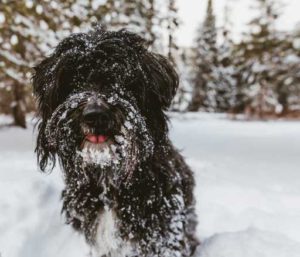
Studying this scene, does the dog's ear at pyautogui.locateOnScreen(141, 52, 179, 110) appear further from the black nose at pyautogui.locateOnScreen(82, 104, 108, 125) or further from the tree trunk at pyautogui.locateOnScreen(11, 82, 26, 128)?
the tree trunk at pyautogui.locateOnScreen(11, 82, 26, 128)

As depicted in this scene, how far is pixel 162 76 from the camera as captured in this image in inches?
113

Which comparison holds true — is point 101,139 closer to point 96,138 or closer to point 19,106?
point 96,138

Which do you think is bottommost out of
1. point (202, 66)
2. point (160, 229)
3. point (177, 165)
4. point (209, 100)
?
point (209, 100)

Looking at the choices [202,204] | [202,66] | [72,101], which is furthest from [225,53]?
[72,101]

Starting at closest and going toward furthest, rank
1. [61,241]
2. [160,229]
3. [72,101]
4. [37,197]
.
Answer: [72,101], [160,229], [61,241], [37,197]

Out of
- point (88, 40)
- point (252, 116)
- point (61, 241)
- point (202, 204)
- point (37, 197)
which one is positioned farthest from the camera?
point (252, 116)

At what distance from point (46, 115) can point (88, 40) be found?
580mm

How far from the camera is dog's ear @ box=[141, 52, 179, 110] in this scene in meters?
2.79

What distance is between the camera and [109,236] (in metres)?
2.95

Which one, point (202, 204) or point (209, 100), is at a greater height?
point (202, 204)

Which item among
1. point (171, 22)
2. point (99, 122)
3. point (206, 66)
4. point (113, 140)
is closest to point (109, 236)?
point (113, 140)

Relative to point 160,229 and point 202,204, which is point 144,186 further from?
point 202,204

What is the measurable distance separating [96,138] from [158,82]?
0.68 m

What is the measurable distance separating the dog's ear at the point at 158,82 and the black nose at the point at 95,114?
0.56 metres
